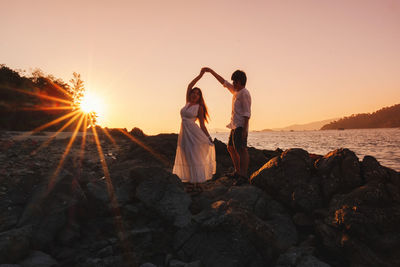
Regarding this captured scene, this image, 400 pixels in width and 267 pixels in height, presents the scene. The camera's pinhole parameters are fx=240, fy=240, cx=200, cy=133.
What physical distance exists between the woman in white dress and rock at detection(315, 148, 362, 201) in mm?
2996

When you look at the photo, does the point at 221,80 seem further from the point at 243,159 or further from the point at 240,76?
the point at 243,159

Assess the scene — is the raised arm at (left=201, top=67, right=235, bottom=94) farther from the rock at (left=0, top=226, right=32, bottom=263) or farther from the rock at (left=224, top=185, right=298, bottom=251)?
the rock at (left=0, top=226, right=32, bottom=263)

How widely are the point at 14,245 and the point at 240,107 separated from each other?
5465mm

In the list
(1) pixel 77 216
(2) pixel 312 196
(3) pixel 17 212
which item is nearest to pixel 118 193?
(1) pixel 77 216

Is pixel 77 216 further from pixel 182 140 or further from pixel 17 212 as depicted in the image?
pixel 182 140

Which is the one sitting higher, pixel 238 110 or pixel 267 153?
pixel 238 110

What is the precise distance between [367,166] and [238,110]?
10.6 feet

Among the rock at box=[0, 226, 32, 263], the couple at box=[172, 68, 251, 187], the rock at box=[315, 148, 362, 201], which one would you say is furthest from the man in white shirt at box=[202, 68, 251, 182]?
the rock at box=[0, 226, 32, 263]

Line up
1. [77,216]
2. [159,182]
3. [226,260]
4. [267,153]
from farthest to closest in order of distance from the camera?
[267,153] < [159,182] < [77,216] < [226,260]

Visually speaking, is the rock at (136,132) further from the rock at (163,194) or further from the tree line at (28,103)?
the rock at (163,194)

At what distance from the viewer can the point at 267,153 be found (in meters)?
10.6

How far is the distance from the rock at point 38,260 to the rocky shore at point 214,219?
0.05 ft

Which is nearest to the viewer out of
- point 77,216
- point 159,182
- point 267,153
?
point 77,216

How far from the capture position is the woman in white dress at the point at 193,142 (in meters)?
6.70
